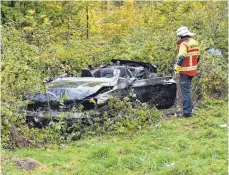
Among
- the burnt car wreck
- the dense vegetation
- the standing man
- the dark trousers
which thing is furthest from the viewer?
Result: the dark trousers

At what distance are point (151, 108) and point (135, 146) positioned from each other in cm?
193

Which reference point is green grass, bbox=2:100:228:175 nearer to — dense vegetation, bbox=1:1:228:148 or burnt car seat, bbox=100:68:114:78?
dense vegetation, bbox=1:1:228:148

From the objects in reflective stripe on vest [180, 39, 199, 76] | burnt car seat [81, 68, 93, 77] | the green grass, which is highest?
reflective stripe on vest [180, 39, 199, 76]

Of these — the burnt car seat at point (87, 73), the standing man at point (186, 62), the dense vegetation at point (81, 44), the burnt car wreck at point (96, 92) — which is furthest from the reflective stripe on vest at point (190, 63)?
the burnt car seat at point (87, 73)

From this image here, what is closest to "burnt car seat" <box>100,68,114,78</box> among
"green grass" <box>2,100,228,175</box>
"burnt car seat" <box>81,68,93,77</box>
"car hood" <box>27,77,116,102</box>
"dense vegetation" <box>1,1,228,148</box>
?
"burnt car seat" <box>81,68,93,77</box>

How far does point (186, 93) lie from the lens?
7.73m

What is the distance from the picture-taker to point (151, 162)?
16.1 ft

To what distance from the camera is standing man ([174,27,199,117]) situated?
7.56 m

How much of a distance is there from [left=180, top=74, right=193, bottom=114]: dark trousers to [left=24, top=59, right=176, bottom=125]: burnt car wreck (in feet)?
0.72

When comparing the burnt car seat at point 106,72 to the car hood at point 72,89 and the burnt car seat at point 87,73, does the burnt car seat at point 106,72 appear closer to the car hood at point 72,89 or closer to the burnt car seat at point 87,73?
the burnt car seat at point 87,73

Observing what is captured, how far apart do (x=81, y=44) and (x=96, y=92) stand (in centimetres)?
511

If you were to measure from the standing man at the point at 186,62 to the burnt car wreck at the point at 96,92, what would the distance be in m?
0.29

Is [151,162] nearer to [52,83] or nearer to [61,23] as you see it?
[52,83]

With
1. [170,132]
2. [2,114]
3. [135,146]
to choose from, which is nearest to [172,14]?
[170,132]
